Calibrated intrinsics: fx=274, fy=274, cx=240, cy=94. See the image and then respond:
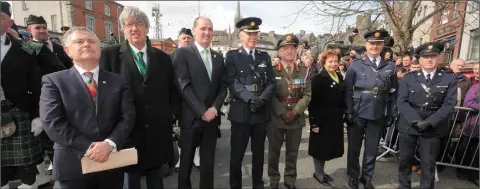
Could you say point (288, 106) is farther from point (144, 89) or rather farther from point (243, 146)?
point (144, 89)

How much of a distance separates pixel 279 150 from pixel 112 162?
2186 mm

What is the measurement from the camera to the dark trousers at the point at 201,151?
10.2 ft

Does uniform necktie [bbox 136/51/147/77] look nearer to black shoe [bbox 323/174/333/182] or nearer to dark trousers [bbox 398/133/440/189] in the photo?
black shoe [bbox 323/174/333/182]

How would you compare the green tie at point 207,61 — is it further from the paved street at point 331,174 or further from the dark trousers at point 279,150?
the paved street at point 331,174

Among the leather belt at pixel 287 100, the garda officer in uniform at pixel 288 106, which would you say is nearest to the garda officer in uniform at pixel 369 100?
the garda officer in uniform at pixel 288 106

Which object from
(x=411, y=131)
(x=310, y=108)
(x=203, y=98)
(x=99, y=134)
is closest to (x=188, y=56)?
(x=203, y=98)

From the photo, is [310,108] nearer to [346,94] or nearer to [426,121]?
[346,94]

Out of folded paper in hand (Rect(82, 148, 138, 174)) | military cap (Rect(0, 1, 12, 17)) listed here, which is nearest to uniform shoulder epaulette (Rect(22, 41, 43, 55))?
military cap (Rect(0, 1, 12, 17))

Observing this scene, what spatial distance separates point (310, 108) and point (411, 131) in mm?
1270

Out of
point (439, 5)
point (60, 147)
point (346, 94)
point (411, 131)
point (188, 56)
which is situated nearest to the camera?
point (60, 147)

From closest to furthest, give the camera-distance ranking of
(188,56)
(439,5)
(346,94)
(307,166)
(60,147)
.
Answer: (60,147)
(188,56)
(346,94)
(307,166)
(439,5)

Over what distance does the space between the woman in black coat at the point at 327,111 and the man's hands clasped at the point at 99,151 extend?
9.05 ft

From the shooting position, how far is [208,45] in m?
3.16

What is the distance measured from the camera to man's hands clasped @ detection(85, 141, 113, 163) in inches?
80.3
